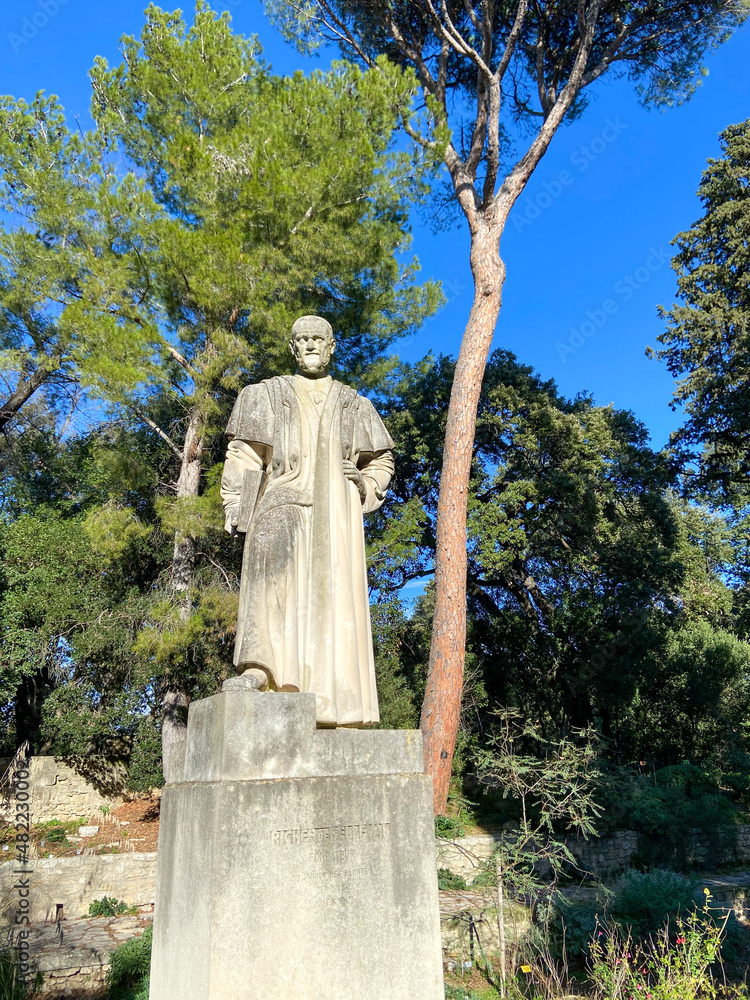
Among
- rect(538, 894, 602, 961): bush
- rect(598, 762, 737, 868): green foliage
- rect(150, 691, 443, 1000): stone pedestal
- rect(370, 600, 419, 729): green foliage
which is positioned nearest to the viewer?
rect(150, 691, 443, 1000): stone pedestal

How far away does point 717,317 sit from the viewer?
13.1 metres

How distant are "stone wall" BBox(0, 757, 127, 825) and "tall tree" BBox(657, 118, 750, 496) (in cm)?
1306

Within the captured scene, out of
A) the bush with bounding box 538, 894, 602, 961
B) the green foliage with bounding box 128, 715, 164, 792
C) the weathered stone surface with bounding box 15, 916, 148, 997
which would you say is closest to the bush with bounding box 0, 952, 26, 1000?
the weathered stone surface with bounding box 15, 916, 148, 997

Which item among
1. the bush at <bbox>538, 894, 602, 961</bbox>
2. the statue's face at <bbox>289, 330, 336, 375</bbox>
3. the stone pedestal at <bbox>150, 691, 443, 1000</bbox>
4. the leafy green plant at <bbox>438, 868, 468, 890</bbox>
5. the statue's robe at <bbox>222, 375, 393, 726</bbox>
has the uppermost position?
the statue's face at <bbox>289, 330, 336, 375</bbox>

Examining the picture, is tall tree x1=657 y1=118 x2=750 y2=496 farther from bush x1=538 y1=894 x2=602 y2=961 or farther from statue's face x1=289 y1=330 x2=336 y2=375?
statue's face x1=289 y1=330 x2=336 y2=375

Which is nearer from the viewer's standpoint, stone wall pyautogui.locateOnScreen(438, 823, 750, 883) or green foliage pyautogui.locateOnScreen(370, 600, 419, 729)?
stone wall pyautogui.locateOnScreen(438, 823, 750, 883)

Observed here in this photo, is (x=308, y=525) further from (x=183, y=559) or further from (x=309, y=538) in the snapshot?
(x=183, y=559)

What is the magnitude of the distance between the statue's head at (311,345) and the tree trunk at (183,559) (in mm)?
7127

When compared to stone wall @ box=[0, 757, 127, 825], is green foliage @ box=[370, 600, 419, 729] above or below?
above

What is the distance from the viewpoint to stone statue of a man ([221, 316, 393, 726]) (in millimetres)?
2711

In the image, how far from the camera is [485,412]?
14.9 metres

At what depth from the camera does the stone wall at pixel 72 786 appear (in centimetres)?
1297

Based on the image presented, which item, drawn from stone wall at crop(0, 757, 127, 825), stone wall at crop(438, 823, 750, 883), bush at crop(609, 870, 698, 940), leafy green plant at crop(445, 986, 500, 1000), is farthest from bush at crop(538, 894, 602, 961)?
stone wall at crop(0, 757, 127, 825)

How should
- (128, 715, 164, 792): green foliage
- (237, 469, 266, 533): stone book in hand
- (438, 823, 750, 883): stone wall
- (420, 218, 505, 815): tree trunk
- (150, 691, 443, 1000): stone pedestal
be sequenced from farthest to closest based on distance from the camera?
(128, 715, 164, 792): green foliage < (438, 823, 750, 883): stone wall < (420, 218, 505, 815): tree trunk < (237, 469, 266, 533): stone book in hand < (150, 691, 443, 1000): stone pedestal
